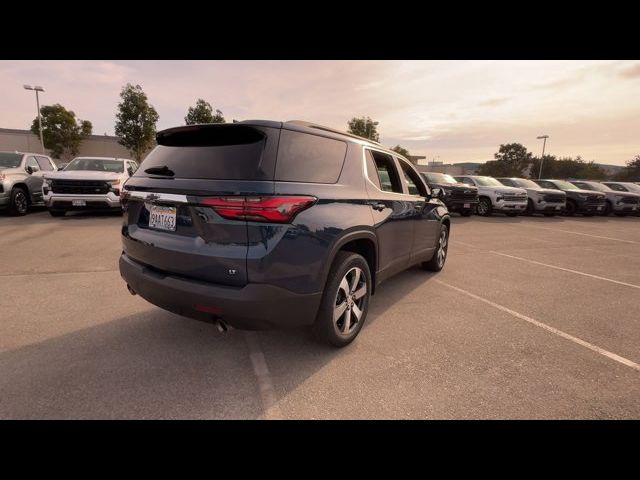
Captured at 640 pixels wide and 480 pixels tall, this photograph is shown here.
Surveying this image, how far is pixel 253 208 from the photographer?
85.1 inches

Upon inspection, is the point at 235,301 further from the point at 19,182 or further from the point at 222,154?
the point at 19,182

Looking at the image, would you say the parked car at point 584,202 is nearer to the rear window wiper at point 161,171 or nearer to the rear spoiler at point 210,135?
the rear spoiler at point 210,135

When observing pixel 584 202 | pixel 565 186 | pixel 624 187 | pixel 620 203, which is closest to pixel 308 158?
pixel 584 202

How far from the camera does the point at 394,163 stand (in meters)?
4.06

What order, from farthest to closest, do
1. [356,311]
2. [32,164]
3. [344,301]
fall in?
[32,164]
[356,311]
[344,301]

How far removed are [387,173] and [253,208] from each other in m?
2.15


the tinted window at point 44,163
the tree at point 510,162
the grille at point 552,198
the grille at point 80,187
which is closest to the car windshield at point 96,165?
the grille at point 80,187

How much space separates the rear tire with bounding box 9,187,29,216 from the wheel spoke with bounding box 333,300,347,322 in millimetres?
10873

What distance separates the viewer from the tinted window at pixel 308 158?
2346 millimetres

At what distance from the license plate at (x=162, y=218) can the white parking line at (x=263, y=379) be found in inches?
48.4

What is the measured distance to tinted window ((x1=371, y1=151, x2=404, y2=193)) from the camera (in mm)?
3595
